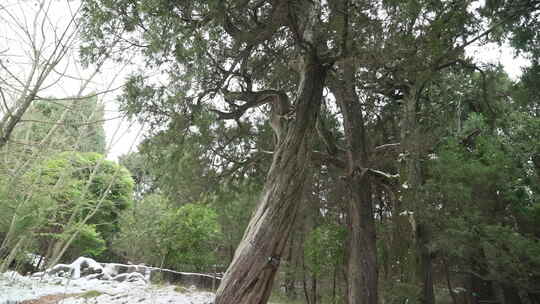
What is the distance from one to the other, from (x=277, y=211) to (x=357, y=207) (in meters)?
2.33

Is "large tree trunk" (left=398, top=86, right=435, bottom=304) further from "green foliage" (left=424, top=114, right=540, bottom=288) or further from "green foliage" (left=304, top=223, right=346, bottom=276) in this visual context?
"green foliage" (left=304, top=223, right=346, bottom=276)

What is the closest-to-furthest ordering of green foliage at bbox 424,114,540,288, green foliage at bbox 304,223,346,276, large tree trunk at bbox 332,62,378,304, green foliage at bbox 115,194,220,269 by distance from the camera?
1. green foliage at bbox 424,114,540,288
2. large tree trunk at bbox 332,62,378,304
3. green foliage at bbox 304,223,346,276
4. green foliage at bbox 115,194,220,269

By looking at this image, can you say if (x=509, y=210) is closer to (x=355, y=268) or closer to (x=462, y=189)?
(x=462, y=189)

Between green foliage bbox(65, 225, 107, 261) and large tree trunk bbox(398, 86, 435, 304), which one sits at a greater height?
large tree trunk bbox(398, 86, 435, 304)

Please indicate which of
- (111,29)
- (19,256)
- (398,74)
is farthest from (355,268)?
(19,256)

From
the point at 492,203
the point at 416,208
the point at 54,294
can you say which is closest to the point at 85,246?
the point at 54,294

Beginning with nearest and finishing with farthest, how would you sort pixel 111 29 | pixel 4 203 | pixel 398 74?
pixel 111 29
pixel 4 203
pixel 398 74

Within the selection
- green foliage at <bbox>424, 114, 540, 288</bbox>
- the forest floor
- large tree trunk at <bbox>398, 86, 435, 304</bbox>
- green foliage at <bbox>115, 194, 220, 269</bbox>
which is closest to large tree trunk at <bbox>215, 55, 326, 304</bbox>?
large tree trunk at <bbox>398, 86, 435, 304</bbox>

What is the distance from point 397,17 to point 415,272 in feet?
14.0

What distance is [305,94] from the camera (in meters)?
4.45

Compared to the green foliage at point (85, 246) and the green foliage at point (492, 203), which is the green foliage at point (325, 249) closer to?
the green foliage at point (492, 203)

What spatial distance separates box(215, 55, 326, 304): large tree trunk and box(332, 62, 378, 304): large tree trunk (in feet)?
2.72

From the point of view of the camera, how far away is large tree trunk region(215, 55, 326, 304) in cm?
329

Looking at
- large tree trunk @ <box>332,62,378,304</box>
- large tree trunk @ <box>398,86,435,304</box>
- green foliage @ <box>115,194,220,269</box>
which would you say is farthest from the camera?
green foliage @ <box>115,194,220,269</box>
